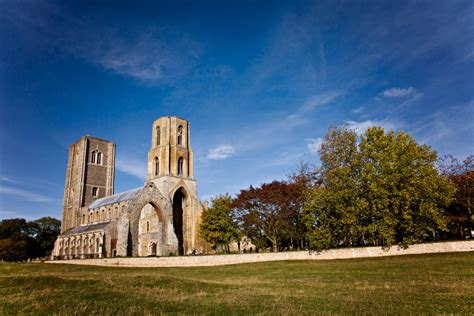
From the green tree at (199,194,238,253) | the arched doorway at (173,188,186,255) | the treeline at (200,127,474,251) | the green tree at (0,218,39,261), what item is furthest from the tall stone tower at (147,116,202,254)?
the green tree at (0,218,39,261)

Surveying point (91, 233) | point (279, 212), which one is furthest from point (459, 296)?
point (91, 233)

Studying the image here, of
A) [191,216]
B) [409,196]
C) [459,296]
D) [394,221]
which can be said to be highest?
[191,216]

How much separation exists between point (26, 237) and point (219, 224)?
45003mm

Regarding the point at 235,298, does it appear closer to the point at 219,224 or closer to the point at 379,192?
the point at 379,192

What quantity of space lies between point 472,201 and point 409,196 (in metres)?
11.5

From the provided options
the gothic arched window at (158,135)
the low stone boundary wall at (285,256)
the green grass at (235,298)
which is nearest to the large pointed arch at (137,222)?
the low stone boundary wall at (285,256)

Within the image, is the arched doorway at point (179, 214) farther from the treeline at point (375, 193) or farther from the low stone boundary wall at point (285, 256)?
the treeline at point (375, 193)

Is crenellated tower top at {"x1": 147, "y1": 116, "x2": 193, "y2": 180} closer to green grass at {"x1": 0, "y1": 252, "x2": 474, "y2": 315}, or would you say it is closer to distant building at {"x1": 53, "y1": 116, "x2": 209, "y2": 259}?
distant building at {"x1": 53, "y1": 116, "x2": 209, "y2": 259}

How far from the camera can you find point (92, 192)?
69.7 m

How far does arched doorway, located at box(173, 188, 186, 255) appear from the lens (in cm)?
5503

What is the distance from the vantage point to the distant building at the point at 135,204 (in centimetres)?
4516

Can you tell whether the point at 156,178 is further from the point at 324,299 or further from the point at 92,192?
the point at 324,299

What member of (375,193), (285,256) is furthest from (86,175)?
(375,193)

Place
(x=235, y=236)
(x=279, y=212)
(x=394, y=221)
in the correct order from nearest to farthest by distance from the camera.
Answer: (x=394, y=221) → (x=279, y=212) → (x=235, y=236)
